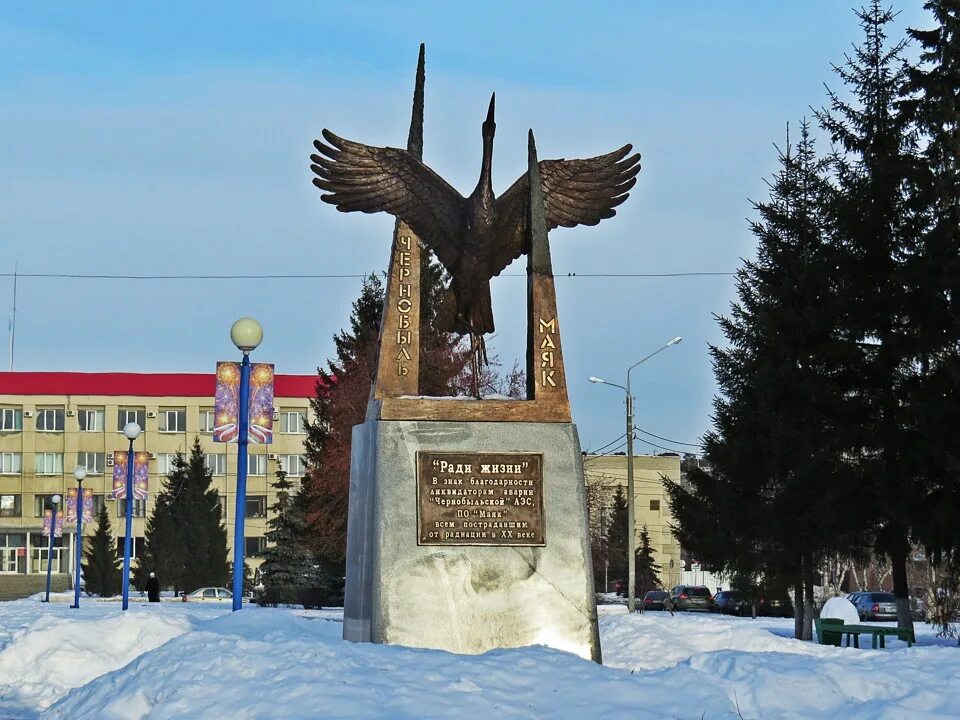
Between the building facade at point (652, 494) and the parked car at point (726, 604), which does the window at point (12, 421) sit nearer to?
the building facade at point (652, 494)

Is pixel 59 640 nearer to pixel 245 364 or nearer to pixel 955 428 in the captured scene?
pixel 245 364

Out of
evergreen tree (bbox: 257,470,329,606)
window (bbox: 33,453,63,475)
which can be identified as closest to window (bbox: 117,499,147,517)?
window (bbox: 33,453,63,475)

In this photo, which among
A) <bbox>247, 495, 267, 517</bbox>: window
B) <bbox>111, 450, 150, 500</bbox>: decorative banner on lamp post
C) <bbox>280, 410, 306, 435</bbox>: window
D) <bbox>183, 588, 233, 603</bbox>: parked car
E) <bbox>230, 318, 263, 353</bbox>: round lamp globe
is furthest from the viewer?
<bbox>280, 410, 306, 435</bbox>: window

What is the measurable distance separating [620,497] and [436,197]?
71.9 meters

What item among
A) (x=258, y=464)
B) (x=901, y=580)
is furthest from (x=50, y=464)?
(x=901, y=580)

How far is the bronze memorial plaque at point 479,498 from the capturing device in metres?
13.1

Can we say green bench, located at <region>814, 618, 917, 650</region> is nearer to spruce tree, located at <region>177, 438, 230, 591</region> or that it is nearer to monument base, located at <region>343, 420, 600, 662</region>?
monument base, located at <region>343, 420, 600, 662</region>

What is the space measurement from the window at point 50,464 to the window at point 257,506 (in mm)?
12013

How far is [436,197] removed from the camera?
14625 mm

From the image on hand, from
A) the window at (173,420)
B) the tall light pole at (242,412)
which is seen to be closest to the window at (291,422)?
the window at (173,420)

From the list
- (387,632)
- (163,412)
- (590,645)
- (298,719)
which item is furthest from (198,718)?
(163,412)

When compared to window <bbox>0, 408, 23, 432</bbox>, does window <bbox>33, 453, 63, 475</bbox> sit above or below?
below

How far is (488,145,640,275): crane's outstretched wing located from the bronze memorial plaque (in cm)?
232

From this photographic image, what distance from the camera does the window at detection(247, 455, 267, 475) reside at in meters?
93.6
